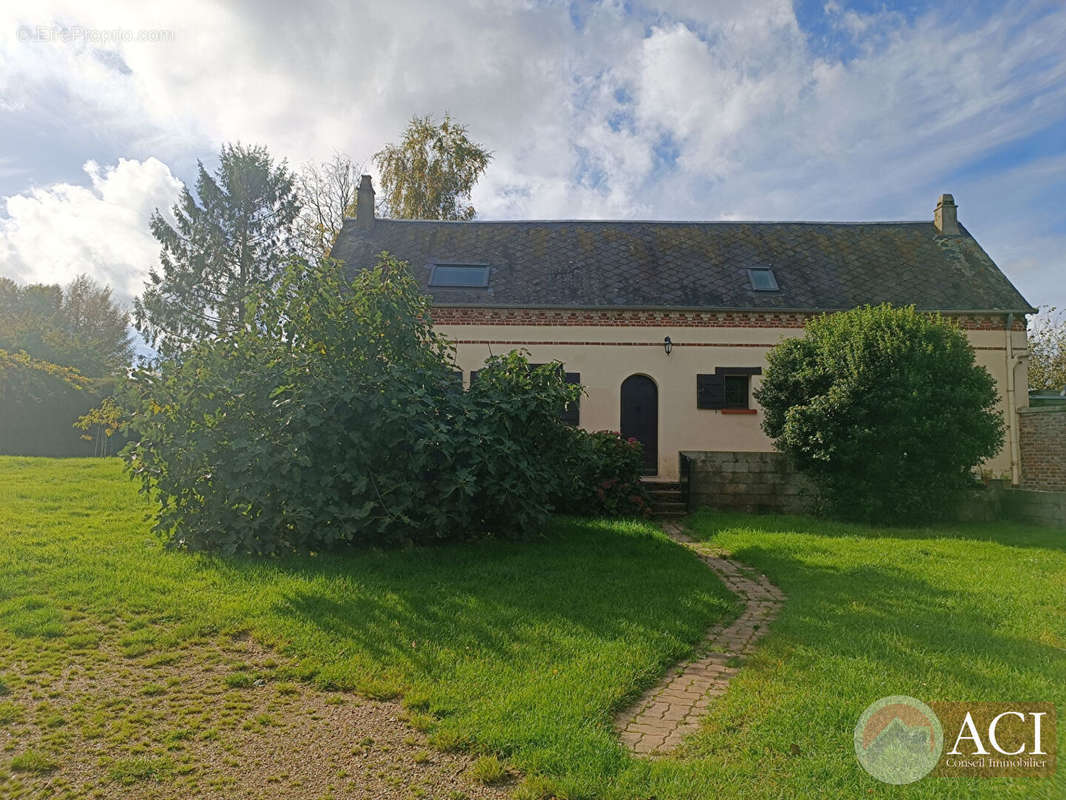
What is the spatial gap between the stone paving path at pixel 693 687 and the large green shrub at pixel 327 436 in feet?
8.91

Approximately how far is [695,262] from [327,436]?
1195 centimetres

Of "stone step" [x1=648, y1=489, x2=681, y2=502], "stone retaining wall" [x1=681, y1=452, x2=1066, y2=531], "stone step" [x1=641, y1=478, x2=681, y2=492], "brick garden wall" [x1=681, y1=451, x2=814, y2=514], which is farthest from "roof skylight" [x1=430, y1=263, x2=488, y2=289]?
"brick garden wall" [x1=681, y1=451, x2=814, y2=514]

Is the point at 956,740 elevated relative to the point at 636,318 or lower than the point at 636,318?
lower

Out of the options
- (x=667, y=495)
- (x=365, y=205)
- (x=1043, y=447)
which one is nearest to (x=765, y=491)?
(x=667, y=495)

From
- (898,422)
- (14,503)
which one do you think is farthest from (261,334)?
(898,422)

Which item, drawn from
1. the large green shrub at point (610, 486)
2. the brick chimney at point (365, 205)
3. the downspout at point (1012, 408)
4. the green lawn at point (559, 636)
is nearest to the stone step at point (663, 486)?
the large green shrub at point (610, 486)

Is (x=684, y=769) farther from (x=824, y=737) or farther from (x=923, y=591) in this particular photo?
(x=923, y=591)

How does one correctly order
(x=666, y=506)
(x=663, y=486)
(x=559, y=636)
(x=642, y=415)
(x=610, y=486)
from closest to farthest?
(x=559, y=636), (x=610, y=486), (x=666, y=506), (x=663, y=486), (x=642, y=415)

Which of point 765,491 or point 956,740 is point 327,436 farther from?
point 765,491

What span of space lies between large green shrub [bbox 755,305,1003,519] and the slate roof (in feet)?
13.7

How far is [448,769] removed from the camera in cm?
318

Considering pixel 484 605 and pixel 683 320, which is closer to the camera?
pixel 484 605

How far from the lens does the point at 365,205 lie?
18297 mm

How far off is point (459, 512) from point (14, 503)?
6.02 m
